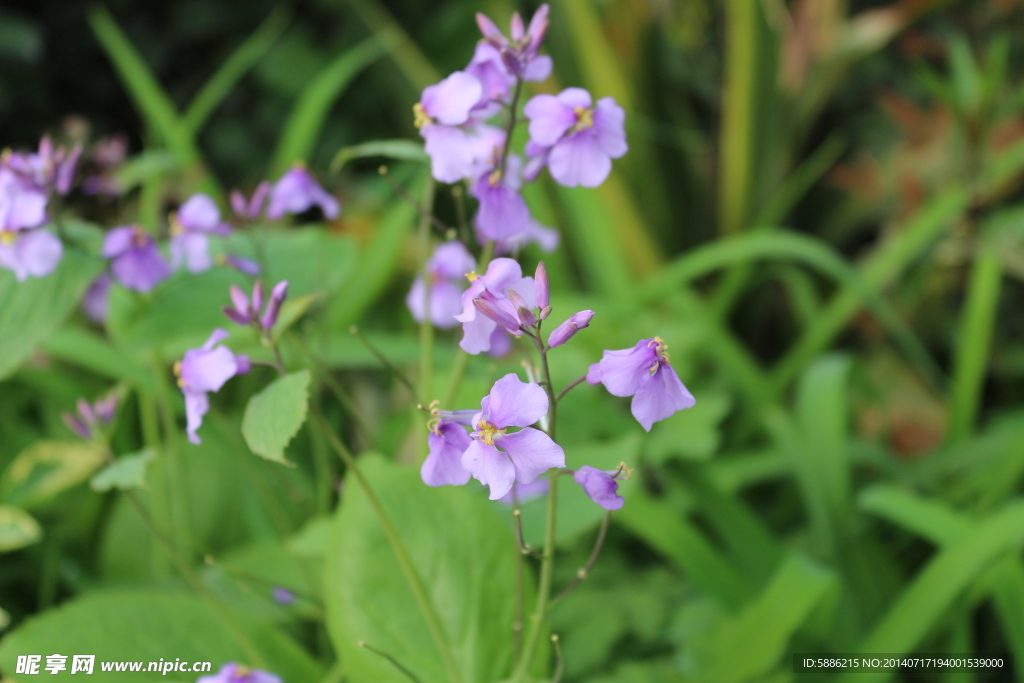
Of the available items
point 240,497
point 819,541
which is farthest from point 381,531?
point 819,541

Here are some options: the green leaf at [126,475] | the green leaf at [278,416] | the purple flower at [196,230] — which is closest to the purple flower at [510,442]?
the green leaf at [278,416]

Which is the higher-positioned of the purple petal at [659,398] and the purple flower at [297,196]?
the purple flower at [297,196]

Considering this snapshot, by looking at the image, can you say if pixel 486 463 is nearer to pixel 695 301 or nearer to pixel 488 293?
pixel 488 293

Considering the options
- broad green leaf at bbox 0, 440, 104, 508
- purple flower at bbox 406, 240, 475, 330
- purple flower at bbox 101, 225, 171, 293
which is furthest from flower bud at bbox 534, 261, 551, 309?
broad green leaf at bbox 0, 440, 104, 508

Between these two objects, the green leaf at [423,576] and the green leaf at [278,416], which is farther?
the green leaf at [423,576]

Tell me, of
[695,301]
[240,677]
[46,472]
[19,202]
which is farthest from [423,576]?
[695,301]

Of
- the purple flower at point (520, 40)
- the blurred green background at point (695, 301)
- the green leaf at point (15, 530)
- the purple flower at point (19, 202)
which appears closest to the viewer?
the purple flower at point (520, 40)

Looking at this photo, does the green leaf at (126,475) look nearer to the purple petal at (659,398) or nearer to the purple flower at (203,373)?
the purple flower at (203,373)
